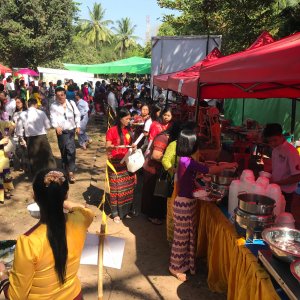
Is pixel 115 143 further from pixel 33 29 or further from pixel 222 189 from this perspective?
pixel 33 29

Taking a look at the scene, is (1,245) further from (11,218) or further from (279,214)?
(11,218)

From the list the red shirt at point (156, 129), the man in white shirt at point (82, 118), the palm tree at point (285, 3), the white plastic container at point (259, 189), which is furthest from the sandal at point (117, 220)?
the palm tree at point (285, 3)

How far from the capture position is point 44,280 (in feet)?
6.81

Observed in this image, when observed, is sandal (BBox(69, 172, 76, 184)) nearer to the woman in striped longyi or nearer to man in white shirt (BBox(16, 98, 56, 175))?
man in white shirt (BBox(16, 98, 56, 175))

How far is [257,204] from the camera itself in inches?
111

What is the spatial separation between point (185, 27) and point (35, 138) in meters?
17.6

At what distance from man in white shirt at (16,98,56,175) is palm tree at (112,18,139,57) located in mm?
61082

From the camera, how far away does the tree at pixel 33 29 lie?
101ft

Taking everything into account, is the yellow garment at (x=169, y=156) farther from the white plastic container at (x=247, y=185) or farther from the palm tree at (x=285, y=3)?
the palm tree at (x=285, y=3)

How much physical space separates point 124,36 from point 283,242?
2663 inches

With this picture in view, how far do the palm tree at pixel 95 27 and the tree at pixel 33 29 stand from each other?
88.1 feet

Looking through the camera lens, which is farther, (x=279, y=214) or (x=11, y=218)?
(x=11, y=218)

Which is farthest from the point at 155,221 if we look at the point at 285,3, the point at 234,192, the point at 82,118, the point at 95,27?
the point at 95,27

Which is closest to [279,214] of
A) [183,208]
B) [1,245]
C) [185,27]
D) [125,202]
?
[183,208]
